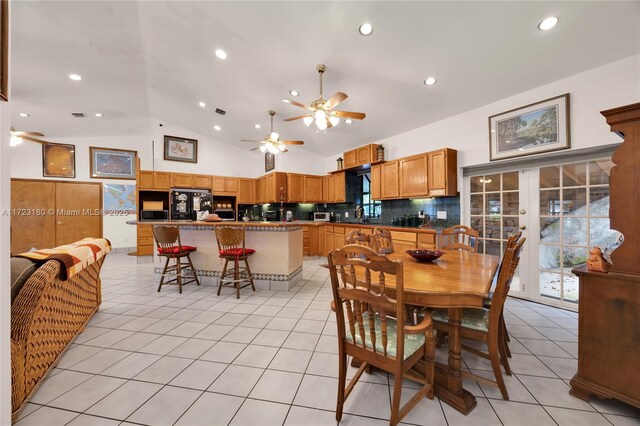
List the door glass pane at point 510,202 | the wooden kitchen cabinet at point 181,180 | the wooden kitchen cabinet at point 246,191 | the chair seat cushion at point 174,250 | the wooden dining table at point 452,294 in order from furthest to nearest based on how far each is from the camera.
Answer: the wooden kitchen cabinet at point 246,191 → the wooden kitchen cabinet at point 181,180 → the chair seat cushion at point 174,250 → the door glass pane at point 510,202 → the wooden dining table at point 452,294

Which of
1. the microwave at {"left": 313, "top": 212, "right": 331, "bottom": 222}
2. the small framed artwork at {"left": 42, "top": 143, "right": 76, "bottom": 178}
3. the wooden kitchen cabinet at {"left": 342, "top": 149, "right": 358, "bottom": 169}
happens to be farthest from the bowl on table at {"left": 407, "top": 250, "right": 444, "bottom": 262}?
the small framed artwork at {"left": 42, "top": 143, "right": 76, "bottom": 178}

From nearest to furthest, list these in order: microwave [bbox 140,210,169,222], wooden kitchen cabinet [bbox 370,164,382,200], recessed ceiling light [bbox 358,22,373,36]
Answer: recessed ceiling light [bbox 358,22,373,36], wooden kitchen cabinet [bbox 370,164,382,200], microwave [bbox 140,210,169,222]

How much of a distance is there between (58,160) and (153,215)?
300 cm

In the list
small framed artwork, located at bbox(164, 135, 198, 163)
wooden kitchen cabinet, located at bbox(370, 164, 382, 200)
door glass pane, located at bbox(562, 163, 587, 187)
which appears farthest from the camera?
small framed artwork, located at bbox(164, 135, 198, 163)

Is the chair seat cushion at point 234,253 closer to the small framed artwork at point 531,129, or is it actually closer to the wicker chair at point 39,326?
the wicker chair at point 39,326

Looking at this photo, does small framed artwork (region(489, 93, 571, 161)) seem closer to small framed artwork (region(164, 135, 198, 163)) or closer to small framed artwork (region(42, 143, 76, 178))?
small framed artwork (region(164, 135, 198, 163))

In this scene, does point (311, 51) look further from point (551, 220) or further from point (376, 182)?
point (551, 220)

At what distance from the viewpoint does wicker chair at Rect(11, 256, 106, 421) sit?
143cm

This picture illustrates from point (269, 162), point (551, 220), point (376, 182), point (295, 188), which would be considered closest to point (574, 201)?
point (551, 220)

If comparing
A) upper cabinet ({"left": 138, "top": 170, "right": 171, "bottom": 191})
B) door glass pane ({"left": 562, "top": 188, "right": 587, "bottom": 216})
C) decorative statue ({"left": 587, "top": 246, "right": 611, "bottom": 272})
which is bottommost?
decorative statue ({"left": 587, "top": 246, "right": 611, "bottom": 272})

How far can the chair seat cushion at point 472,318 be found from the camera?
161 cm

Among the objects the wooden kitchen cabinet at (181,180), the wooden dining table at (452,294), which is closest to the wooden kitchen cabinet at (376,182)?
the wooden dining table at (452,294)

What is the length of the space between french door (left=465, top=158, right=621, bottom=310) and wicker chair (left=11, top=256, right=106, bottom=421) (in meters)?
4.74

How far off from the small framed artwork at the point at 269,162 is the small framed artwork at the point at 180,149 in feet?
6.36
